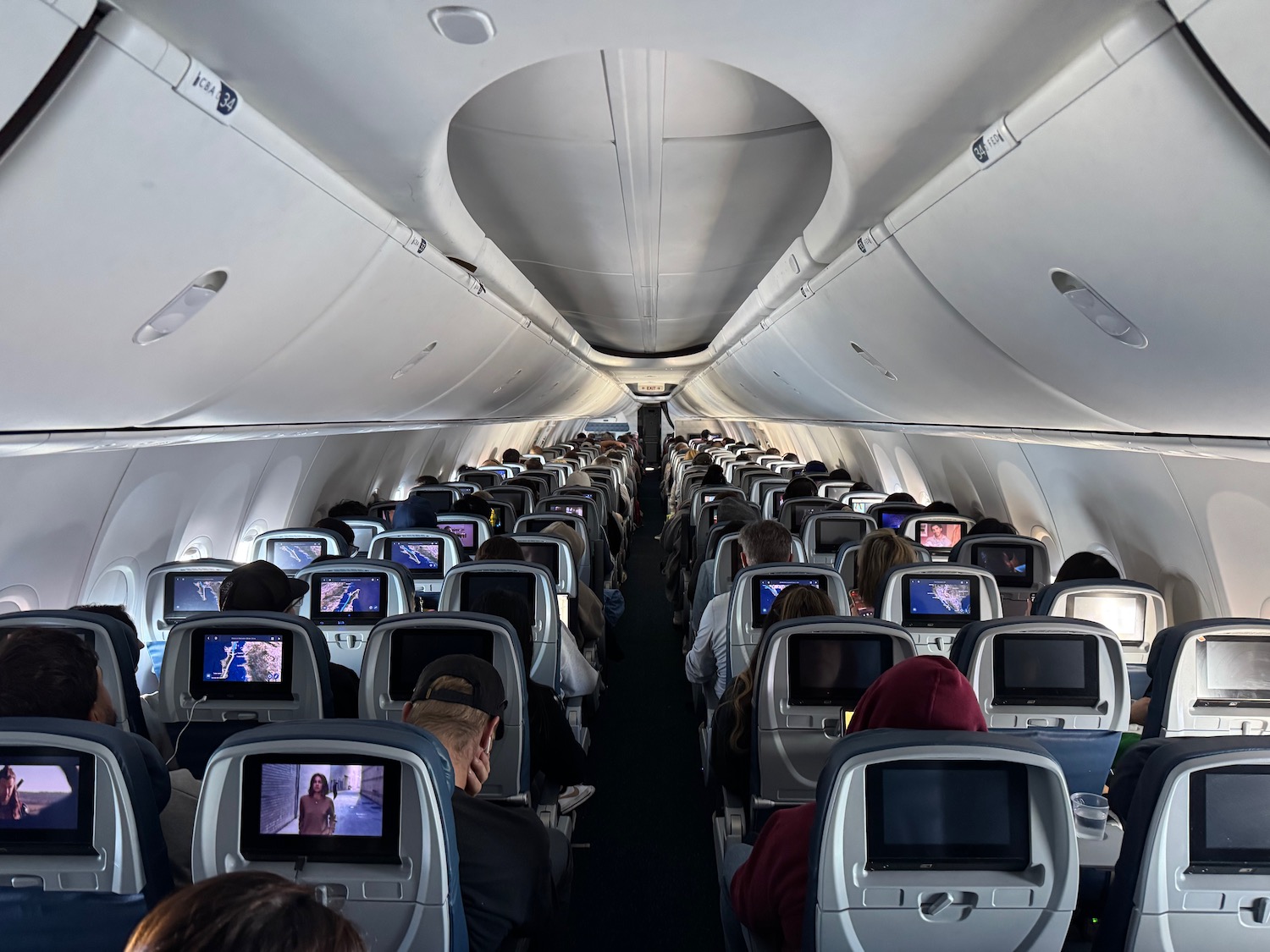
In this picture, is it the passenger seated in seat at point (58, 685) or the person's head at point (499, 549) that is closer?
the passenger seated in seat at point (58, 685)

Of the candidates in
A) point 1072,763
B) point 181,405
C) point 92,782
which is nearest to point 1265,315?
point 1072,763

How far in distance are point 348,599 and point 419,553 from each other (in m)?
1.75

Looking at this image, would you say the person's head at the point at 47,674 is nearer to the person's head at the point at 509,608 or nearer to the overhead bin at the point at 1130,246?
the person's head at the point at 509,608

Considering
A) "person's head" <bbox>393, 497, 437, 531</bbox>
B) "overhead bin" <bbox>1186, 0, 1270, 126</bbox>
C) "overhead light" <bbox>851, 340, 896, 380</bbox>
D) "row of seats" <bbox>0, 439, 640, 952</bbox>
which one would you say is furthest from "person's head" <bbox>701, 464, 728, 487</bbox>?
"overhead bin" <bbox>1186, 0, 1270, 126</bbox>

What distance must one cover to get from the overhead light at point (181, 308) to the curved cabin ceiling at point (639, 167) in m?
1.71

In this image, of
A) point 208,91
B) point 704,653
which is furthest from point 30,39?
point 704,653

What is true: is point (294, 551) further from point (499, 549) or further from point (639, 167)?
point (639, 167)

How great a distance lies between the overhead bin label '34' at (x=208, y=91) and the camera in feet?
7.89

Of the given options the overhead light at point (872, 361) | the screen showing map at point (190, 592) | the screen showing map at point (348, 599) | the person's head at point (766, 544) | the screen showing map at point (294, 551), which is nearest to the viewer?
the screen showing map at point (348, 599)

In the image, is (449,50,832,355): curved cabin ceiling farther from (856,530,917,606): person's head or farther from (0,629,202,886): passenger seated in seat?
(0,629,202,886): passenger seated in seat

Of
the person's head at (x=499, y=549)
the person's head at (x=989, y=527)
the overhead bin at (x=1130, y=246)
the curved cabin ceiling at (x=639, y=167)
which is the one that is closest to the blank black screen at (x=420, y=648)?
the person's head at (x=499, y=549)

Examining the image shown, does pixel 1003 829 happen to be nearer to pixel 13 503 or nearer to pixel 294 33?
pixel 294 33

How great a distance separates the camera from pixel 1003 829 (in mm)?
2258

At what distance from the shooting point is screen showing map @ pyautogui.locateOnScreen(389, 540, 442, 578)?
7199 mm
